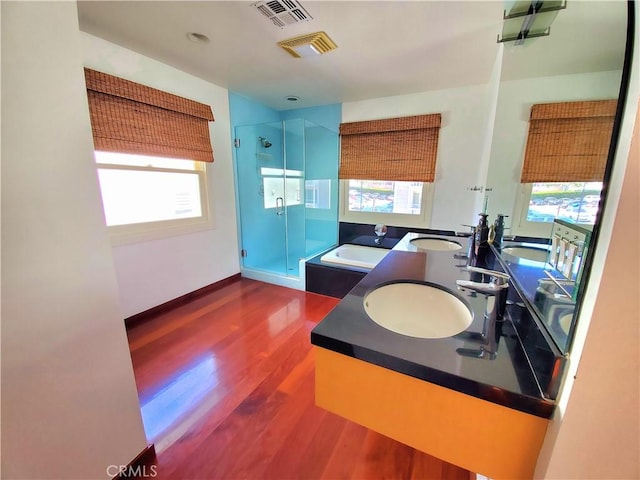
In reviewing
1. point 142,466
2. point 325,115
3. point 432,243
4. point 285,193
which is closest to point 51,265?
point 142,466

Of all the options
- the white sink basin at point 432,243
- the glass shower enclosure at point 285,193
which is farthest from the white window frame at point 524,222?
the glass shower enclosure at point 285,193

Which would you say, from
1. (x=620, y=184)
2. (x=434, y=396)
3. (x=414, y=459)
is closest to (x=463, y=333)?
(x=434, y=396)

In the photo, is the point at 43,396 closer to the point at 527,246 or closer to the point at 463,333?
the point at 463,333

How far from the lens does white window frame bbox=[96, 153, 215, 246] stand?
2145mm

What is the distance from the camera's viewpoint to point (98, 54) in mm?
1912

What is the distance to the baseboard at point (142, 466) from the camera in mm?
1117

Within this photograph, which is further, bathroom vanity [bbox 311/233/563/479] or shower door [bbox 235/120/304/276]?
shower door [bbox 235/120/304/276]

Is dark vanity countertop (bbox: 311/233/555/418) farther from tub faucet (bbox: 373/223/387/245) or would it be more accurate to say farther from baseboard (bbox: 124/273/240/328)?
tub faucet (bbox: 373/223/387/245)

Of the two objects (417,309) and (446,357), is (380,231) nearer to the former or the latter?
(417,309)

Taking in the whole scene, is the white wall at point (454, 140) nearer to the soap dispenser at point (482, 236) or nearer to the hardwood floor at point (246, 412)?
the soap dispenser at point (482, 236)

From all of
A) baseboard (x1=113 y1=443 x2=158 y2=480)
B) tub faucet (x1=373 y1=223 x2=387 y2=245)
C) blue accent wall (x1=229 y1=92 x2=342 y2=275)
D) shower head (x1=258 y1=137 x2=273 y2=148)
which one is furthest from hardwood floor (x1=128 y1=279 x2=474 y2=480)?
shower head (x1=258 y1=137 x2=273 y2=148)

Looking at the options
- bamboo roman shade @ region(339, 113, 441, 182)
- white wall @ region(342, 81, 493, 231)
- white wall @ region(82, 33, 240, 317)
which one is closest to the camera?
white wall @ region(82, 33, 240, 317)

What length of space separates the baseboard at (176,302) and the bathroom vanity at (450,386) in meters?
2.31

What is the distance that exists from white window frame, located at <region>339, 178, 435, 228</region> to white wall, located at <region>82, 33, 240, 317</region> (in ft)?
5.08
